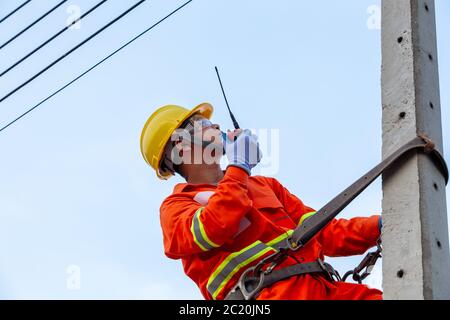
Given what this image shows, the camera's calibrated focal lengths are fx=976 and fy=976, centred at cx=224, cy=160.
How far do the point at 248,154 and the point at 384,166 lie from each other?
51.0 inches

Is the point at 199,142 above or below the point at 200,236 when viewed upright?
above

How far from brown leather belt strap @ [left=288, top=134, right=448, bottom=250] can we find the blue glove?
732 millimetres

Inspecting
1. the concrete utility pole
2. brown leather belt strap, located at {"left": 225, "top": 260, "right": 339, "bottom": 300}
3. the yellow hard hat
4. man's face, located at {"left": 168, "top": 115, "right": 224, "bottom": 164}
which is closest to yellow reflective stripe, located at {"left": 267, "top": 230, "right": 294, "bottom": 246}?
brown leather belt strap, located at {"left": 225, "top": 260, "right": 339, "bottom": 300}

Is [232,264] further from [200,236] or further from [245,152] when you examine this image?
[245,152]

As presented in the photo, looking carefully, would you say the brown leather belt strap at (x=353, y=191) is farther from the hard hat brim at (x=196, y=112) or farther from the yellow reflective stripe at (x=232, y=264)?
the hard hat brim at (x=196, y=112)

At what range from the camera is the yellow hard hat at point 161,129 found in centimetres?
646

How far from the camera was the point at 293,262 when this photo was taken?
16.7ft

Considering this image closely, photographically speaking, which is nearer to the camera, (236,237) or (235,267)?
(235,267)

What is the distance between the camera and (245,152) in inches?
209

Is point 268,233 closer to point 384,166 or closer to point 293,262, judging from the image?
point 293,262

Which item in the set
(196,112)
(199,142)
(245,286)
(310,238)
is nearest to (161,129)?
→ (196,112)

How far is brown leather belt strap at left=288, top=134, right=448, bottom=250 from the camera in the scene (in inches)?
161

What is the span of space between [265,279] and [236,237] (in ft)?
1.28
